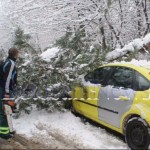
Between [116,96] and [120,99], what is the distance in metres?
0.17

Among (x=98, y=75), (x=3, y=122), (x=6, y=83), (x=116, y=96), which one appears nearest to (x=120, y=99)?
(x=116, y=96)

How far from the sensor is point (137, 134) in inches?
255

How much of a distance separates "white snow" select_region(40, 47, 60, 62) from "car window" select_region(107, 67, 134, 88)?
1.84 metres

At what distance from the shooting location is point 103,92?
24.6ft

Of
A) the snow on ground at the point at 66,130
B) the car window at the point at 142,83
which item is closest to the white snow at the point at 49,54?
the snow on ground at the point at 66,130

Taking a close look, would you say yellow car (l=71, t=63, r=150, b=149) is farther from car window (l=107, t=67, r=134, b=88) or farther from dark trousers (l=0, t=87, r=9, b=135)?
dark trousers (l=0, t=87, r=9, b=135)

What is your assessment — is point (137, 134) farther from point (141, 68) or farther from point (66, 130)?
point (66, 130)

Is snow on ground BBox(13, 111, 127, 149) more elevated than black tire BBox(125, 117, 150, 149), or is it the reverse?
black tire BBox(125, 117, 150, 149)

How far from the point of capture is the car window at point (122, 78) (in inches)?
274

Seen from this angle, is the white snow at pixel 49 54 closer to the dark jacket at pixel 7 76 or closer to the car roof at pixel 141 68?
the dark jacket at pixel 7 76

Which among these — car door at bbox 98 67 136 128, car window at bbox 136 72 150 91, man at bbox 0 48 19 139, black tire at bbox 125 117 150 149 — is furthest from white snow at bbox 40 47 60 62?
black tire at bbox 125 117 150 149

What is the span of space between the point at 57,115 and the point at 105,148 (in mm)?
2231

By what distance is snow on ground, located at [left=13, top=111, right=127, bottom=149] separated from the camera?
6.92 metres

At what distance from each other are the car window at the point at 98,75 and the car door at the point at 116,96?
262mm
